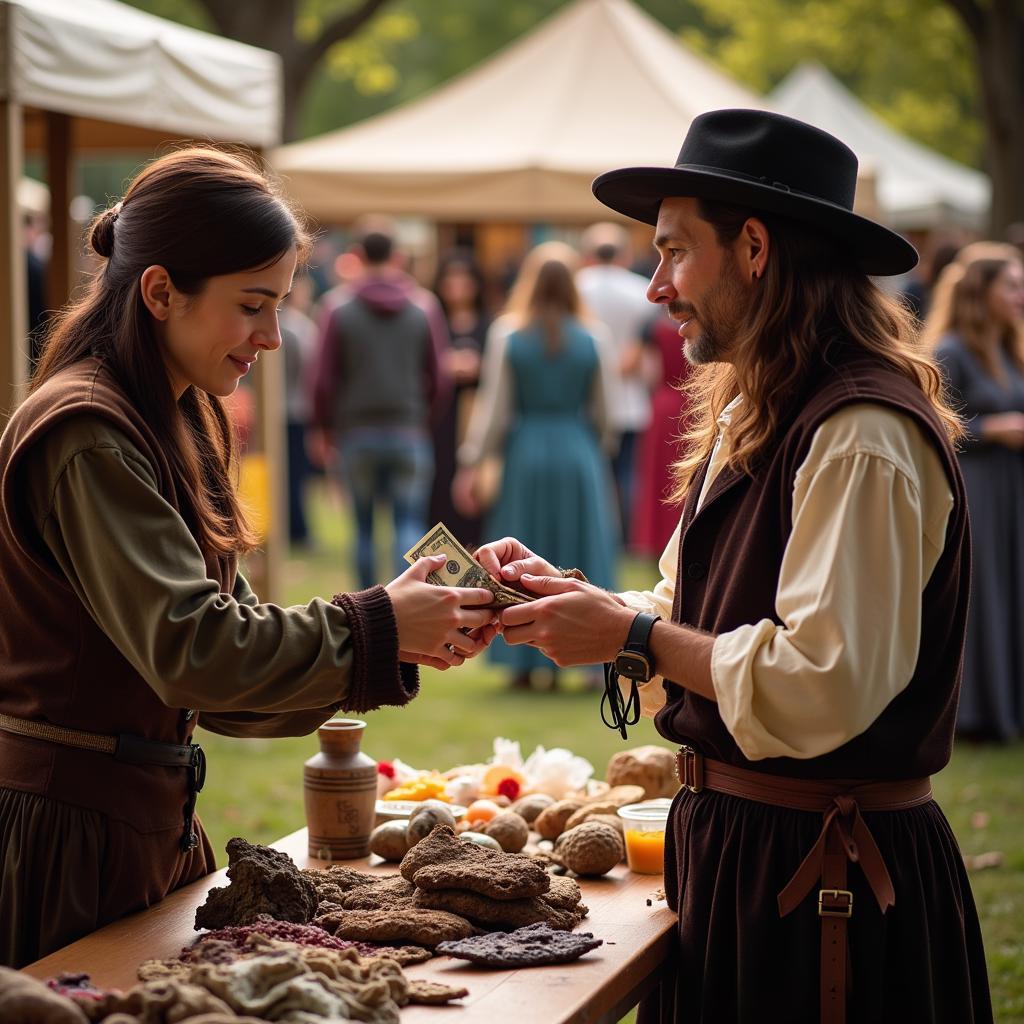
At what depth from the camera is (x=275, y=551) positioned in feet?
23.9

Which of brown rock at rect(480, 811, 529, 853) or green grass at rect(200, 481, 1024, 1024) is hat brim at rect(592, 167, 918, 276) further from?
green grass at rect(200, 481, 1024, 1024)

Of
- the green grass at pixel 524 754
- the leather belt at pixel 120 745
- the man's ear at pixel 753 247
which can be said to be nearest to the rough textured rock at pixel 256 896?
the leather belt at pixel 120 745

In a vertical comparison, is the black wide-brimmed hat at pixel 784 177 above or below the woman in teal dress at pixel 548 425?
above

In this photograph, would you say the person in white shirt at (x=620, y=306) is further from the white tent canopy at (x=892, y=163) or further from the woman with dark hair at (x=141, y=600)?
the woman with dark hair at (x=141, y=600)

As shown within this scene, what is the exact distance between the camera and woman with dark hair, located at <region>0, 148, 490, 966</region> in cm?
234

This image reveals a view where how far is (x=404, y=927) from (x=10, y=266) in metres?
3.14

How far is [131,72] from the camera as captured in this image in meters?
5.61

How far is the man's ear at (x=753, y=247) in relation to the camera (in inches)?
104

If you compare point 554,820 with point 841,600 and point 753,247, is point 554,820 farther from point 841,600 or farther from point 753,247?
point 753,247

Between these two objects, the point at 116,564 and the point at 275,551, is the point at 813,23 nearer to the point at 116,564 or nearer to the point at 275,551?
the point at 275,551

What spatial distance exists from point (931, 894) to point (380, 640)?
1038 mm

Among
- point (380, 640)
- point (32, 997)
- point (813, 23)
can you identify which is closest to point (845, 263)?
point (380, 640)

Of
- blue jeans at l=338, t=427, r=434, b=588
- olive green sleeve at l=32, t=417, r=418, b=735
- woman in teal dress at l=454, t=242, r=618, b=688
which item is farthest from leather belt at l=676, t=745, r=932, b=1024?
blue jeans at l=338, t=427, r=434, b=588

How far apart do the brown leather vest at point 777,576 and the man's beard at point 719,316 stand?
21 centimetres
